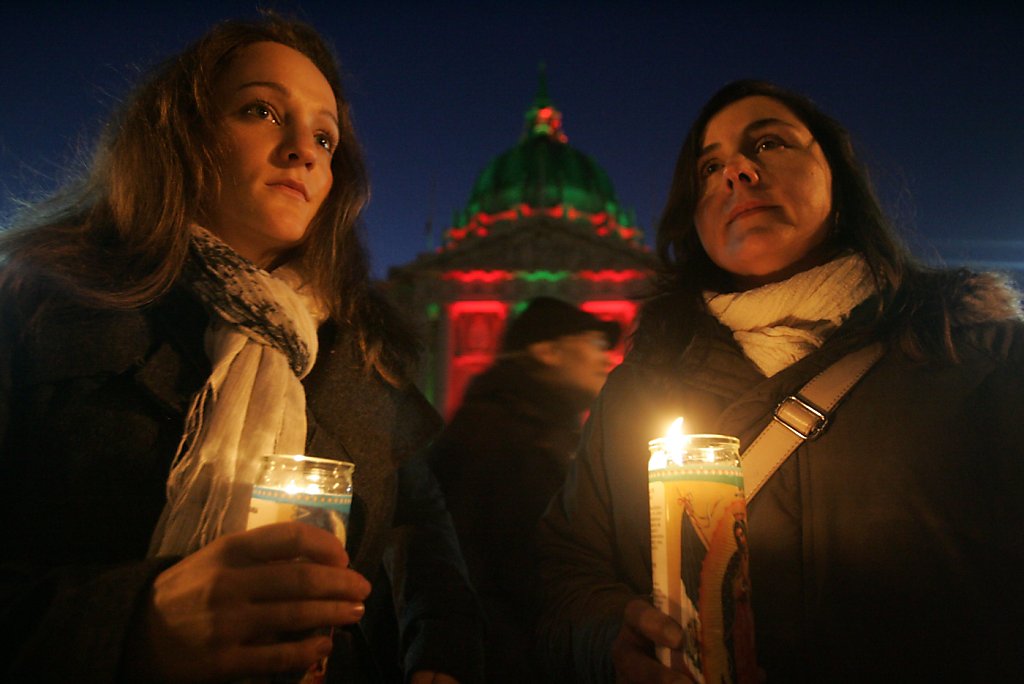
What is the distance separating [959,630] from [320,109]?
241 centimetres

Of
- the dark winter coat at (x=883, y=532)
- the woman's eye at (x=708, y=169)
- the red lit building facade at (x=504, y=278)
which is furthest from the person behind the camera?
the red lit building facade at (x=504, y=278)

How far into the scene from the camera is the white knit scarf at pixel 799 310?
5.36 feet

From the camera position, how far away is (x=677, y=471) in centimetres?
104

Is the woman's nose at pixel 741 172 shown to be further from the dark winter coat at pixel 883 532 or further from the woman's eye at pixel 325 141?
the woman's eye at pixel 325 141

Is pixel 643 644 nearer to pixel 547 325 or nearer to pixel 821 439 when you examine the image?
pixel 821 439

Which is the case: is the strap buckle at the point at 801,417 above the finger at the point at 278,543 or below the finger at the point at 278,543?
above

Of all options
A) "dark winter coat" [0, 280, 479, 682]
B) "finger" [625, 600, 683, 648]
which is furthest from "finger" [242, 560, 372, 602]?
"finger" [625, 600, 683, 648]

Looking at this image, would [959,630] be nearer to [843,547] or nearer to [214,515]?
[843,547]

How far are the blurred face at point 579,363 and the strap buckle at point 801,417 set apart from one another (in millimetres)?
1787

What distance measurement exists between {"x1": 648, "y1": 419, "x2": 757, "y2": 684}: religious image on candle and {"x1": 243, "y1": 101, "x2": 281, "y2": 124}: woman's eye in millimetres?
1691

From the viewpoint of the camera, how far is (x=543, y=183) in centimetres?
3819

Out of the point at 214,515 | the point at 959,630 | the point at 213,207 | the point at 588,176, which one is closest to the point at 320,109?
the point at 213,207

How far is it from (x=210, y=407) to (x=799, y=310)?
1.73 m

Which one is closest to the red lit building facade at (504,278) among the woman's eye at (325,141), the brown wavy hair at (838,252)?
the brown wavy hair at (838,252)
